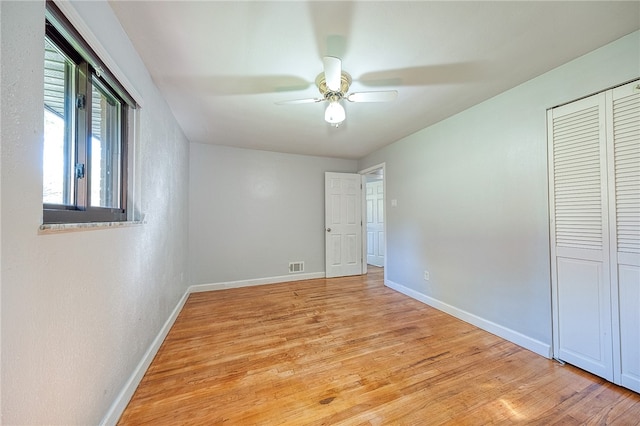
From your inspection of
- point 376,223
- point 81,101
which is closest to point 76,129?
point 81,101

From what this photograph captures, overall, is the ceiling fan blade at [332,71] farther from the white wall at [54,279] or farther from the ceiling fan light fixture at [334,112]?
the white wall at [54,279]

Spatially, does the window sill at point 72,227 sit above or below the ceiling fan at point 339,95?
below

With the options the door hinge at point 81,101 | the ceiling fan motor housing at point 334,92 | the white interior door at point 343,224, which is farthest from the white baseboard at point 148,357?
the ceiling fan motor housing at point 334,92

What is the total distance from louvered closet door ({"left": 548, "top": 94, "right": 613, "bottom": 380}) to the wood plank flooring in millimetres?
214

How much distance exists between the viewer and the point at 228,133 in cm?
317

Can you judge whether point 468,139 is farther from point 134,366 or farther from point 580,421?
point 134,366

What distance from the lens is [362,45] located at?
1.53 meters

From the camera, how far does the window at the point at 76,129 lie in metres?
0.94

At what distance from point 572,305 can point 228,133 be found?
12.9 ft

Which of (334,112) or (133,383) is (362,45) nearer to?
(334,112)

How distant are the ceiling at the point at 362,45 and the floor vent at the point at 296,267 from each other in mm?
2639

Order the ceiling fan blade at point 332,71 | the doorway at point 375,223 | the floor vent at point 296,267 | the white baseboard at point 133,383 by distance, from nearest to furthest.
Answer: the white baseboard at point 133,383 < the ceiling fan blade at point 332,71 < the floor vent at point 296,267 < the doorway at point 375,223

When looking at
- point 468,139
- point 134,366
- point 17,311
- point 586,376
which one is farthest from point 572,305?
point 134,366

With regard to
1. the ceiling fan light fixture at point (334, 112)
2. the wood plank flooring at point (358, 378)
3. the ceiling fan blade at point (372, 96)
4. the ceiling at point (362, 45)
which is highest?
the ceiling at point (362, 45)
